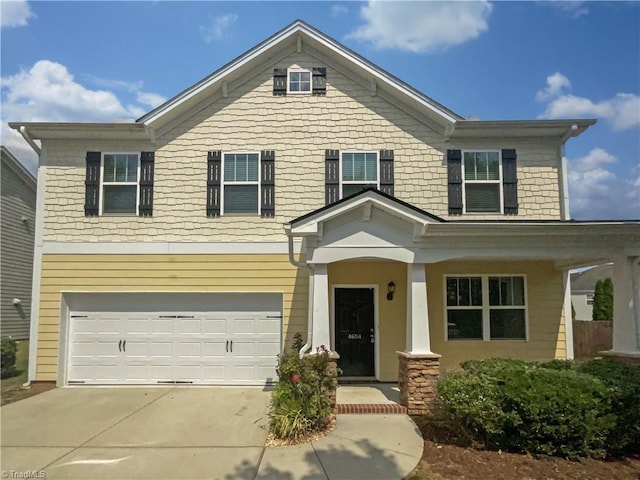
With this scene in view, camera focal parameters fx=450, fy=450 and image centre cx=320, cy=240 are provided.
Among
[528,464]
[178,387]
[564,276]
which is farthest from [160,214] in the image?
[564,276]

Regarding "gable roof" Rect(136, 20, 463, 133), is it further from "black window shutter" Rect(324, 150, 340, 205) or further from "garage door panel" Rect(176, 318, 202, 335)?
"garage door panel" Rect(176, 318, 202, 335)

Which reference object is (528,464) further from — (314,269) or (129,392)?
(129,392)

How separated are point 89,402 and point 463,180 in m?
9.45

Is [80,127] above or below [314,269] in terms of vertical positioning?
above

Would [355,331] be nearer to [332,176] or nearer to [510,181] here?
[332,176]

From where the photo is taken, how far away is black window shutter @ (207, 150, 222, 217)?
420 inches

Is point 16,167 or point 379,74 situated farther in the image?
point 16,167

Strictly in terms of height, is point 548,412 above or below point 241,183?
below

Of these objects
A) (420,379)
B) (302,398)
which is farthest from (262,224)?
(420,379)

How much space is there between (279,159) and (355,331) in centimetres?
447

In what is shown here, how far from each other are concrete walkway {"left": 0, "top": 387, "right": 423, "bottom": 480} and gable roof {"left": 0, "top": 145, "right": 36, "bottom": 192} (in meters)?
9.02

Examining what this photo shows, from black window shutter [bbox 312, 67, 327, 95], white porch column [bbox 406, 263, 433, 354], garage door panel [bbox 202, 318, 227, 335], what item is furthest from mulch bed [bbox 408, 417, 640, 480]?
black window shutter [bbox 312, 67, 327, 95]

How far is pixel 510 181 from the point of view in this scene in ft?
35.3

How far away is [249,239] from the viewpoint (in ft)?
34.7
